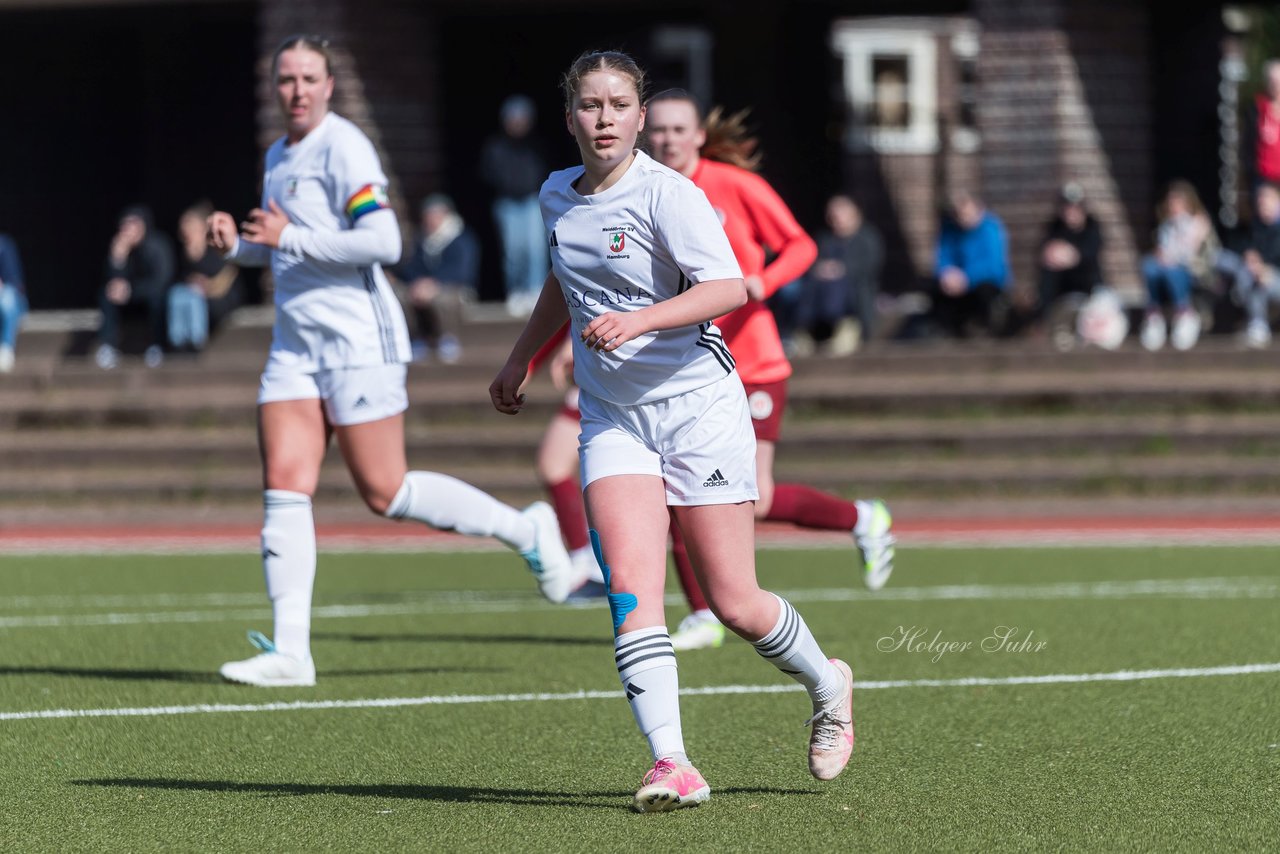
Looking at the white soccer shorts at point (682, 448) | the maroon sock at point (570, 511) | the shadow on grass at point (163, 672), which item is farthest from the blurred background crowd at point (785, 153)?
the white soccer shorts at point (682, 448)

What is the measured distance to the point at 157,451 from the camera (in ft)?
57.7

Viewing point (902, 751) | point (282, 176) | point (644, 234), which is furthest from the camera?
point (282, 176)

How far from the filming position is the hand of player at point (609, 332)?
5078mm

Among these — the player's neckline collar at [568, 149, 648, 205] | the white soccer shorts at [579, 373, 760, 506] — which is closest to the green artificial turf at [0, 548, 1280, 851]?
the white soccer shorts at [579, 373, 760, 506]

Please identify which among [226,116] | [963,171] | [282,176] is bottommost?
[963,171]

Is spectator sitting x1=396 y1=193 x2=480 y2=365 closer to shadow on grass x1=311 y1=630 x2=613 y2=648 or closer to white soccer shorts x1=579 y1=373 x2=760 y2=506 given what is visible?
shadow on grass x1=311 y1=630 x2=613 y2=648

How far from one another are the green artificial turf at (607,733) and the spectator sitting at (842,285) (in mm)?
8107

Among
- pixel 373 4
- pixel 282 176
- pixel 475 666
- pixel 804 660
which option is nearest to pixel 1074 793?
pixel 804 660

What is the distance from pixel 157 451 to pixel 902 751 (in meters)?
12.3

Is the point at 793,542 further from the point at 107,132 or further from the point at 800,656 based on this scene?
the point at 107,132

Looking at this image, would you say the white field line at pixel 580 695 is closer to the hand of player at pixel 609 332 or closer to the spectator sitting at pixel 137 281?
the hand of player at pixel 609 332

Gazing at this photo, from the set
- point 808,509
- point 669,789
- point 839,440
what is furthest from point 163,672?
point 839,440

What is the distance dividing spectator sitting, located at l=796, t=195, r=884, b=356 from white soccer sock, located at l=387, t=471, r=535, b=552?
1040 centimetres

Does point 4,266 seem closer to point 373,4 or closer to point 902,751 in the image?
point 373,4
